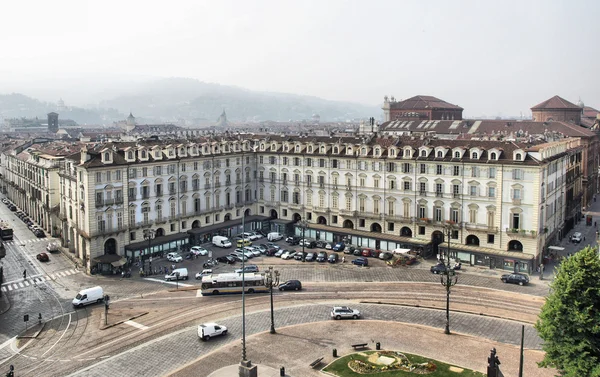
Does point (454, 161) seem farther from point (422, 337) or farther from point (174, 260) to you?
point (174, 260)

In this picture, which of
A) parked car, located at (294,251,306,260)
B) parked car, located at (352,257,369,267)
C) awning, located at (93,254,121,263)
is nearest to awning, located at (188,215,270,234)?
awning, located at (93,254,121,263)

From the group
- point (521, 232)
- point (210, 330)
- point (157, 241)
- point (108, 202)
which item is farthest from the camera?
point (157, 241)

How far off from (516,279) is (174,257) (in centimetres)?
5059

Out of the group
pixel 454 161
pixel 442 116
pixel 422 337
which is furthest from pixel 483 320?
pixel 442 116

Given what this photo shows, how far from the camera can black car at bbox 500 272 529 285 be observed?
72438 millimetres

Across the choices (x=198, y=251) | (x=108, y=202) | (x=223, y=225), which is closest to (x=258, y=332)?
(x=198, y=251)

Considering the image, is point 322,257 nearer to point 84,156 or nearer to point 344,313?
point 344,313

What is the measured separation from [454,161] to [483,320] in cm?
3227

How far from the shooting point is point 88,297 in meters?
65.6

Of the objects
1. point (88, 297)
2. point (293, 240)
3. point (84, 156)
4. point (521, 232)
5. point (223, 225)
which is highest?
point (84, 156)

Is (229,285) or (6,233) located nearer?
(229,285)

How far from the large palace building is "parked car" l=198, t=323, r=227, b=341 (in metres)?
20.5

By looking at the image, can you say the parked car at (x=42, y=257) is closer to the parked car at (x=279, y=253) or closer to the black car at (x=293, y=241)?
the parked car at (x=279, y=253)

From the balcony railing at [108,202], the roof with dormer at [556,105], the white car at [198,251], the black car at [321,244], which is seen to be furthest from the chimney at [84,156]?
the roof with dormer at [556,105]
